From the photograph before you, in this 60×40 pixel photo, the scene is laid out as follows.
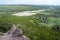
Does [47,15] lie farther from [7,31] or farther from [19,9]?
[7,31]

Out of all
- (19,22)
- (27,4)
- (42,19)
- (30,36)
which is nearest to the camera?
(30,36)

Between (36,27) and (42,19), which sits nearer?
(36,27)

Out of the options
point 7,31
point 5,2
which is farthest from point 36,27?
point 5,2

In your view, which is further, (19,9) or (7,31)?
(19,9)

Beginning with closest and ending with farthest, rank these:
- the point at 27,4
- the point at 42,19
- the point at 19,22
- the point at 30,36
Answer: the point at 30,36 < the point at 19,22 < the point at 42,19 < the point at 27,4

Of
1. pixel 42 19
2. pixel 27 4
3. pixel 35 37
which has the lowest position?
pixel 35 37

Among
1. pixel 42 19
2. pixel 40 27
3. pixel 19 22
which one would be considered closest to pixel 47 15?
pixel 42 19

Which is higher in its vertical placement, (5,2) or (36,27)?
(5,2)

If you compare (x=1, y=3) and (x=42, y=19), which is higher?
(x=1, y=3)

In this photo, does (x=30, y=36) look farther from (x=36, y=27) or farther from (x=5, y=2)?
(x=5, y=2)
